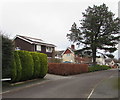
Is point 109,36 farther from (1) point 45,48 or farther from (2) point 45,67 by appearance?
(2) point 45,67

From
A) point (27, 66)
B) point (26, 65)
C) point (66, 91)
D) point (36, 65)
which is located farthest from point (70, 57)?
point (66, 91)

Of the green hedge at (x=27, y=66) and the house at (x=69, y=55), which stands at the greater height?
the house at (x=69, y=55)

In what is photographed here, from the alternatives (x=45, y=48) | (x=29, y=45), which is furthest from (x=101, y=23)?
(x=29, y=45)

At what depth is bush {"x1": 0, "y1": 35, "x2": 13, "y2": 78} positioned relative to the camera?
12.8m

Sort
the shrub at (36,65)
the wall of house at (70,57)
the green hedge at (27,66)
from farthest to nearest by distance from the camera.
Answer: the wall of house at (70,57) → the shrub at (36,65) → the green hedge at (27,66)

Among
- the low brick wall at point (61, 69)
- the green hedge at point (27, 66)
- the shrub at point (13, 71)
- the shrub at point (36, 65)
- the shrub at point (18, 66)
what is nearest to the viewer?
the shrub at point (13, 71)

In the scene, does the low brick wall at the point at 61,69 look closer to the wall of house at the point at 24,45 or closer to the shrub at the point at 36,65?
the shrub at the point at 36,65

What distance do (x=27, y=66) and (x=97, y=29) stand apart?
99.1 feet

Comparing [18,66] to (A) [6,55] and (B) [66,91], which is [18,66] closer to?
(A) [6,55]

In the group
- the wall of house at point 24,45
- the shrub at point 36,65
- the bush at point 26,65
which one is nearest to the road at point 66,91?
the bush at point 26,65

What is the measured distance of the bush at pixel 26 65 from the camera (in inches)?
637

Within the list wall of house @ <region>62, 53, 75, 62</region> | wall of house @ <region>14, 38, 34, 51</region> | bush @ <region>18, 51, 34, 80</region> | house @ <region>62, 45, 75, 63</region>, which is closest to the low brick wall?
bush @ <region>18, 51, 34, 80</region>

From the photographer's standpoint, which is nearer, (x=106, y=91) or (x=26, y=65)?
(x=106, y=91)

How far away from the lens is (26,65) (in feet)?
54.2
